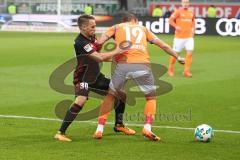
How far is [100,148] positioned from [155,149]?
2.55ft

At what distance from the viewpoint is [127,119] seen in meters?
12.0

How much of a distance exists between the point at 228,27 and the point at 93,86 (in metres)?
30.8

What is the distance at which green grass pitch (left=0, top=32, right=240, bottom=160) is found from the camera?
898cm

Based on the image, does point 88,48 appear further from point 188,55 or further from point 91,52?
point 188,55

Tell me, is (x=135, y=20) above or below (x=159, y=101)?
above

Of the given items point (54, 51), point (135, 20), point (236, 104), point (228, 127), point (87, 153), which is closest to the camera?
point (87, 153)

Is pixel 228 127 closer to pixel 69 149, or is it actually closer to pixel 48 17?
pixel 69 149

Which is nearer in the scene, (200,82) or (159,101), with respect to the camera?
(159,101)

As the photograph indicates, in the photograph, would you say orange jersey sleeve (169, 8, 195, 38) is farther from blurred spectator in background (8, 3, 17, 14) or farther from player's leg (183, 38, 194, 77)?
blurred spectator in background (8, 3, 17, 14)

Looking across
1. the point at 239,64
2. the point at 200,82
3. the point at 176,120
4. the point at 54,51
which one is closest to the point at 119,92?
the point at 176,120

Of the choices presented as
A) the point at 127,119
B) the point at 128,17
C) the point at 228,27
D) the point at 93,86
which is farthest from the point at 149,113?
the point at 228,27

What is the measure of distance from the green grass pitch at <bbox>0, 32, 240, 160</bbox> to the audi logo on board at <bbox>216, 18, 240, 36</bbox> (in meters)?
14.7

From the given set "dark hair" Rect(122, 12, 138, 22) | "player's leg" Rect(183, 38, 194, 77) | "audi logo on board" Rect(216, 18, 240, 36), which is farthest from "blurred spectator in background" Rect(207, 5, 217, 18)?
"dark hair" Rect(122, 12, 138, 22)

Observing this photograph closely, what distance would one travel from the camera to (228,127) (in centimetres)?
1129
